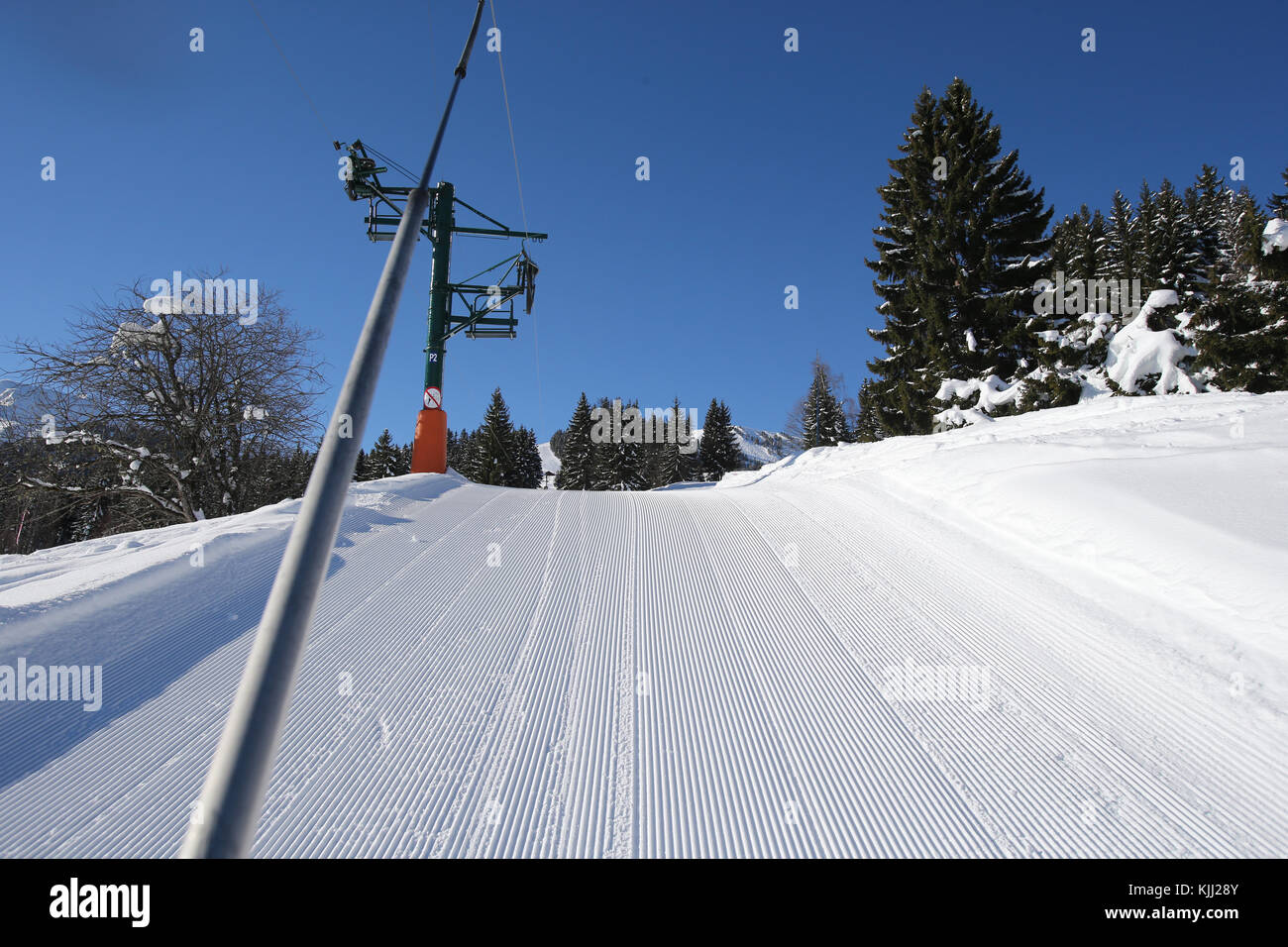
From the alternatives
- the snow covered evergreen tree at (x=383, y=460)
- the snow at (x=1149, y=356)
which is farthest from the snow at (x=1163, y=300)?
the snow covered evergreen tree at (x=383, y=460)

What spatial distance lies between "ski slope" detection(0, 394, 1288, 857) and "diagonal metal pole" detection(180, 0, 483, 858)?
4.58ft

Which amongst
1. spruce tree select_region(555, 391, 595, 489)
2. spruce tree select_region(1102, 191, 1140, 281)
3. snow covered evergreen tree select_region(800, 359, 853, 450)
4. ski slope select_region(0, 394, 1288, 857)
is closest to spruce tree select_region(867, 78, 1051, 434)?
spruce tree select_region(1102, 191, 1140, 281)

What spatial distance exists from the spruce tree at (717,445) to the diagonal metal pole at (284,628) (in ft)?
148

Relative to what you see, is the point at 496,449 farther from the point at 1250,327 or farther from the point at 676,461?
the point at 1250,327

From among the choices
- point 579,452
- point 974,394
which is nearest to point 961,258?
point 974,394

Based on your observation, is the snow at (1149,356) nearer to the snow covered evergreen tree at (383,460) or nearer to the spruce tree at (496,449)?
the spruce tree at (496,449)

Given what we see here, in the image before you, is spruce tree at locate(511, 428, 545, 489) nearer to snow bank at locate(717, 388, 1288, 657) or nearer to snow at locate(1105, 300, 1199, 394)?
snow at locate(1105, 300, 1199, 394)

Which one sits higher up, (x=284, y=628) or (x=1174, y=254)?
(x=1174, y=254)

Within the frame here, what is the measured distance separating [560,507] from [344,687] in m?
4.19

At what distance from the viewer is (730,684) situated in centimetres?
333

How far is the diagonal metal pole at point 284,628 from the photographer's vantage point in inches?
39.5

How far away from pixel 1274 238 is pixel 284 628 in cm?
2075

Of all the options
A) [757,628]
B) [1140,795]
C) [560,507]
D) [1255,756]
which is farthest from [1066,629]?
[560,507]
